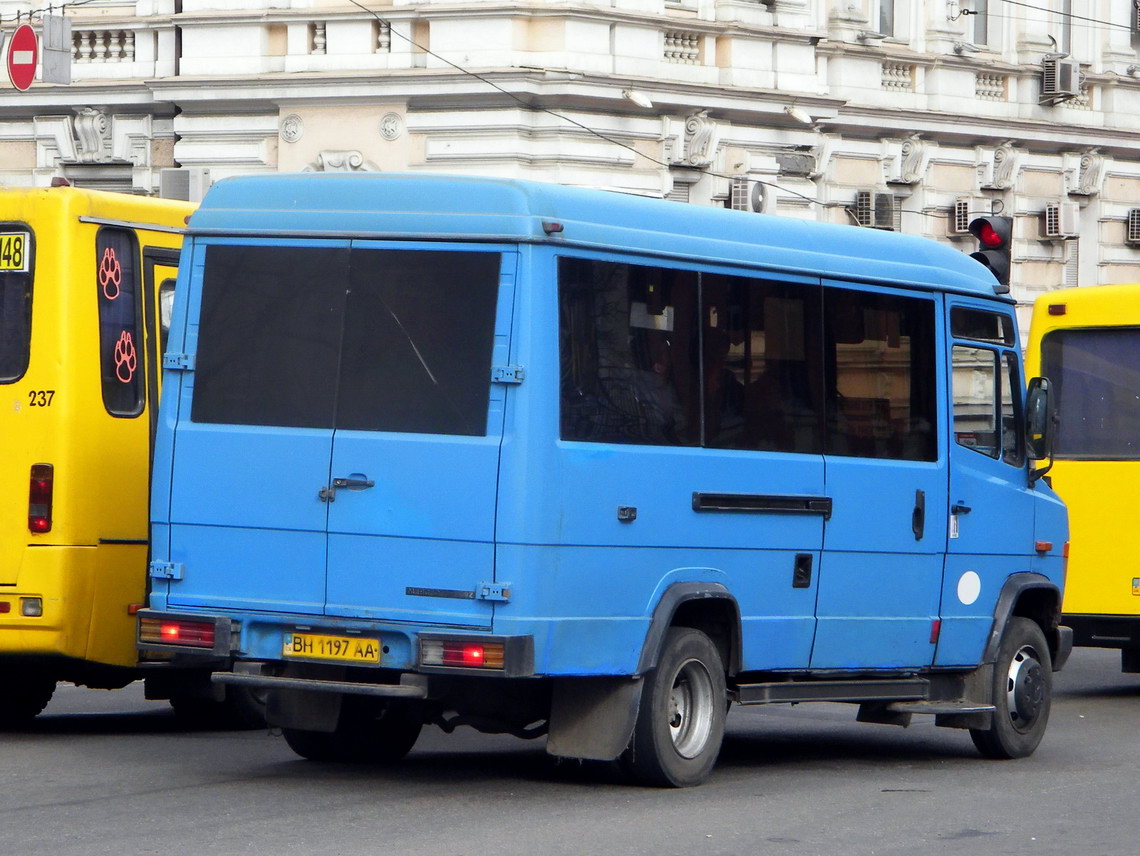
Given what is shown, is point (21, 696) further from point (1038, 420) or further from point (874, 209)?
point (874, 209)

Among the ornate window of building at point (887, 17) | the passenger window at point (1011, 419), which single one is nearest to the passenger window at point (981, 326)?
the passenger window at point (1011, 419)

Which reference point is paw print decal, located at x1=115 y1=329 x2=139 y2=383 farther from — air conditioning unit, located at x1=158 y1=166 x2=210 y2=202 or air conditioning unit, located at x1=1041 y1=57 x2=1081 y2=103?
air conditioning unit, located at x1=1041 y1=57 x2=1081 y2=103

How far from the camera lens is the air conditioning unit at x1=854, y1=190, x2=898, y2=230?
29.8 metres

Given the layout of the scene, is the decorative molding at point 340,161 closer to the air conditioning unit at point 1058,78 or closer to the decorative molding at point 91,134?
the decorative molding at point 91,134

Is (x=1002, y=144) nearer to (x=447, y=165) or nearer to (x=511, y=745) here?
(x=447, y=165)

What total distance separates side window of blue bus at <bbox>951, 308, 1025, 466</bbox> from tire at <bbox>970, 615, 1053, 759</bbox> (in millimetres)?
915

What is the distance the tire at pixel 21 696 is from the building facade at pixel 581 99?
505 inches

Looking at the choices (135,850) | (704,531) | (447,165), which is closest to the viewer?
(135,850)

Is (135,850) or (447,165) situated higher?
(447,165)

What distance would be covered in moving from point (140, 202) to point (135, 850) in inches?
166

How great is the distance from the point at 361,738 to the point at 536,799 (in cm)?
136

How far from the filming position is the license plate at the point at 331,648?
9.09 meters

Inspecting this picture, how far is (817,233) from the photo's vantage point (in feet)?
34.4

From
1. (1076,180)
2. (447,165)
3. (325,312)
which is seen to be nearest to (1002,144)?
(1076,180)
